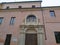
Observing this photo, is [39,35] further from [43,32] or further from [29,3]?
[29,3]

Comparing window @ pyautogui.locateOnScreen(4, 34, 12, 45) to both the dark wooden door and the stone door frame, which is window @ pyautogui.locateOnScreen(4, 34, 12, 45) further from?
the dark wooden door

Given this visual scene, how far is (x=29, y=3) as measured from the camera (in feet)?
59.1

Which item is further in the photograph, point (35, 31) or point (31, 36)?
point (35, 31)

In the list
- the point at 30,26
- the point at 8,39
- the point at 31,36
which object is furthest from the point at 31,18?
the point at 8,39

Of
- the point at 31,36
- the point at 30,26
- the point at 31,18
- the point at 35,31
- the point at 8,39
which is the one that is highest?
the point at 31,18

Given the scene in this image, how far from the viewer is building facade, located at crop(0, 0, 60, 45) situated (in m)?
11.9

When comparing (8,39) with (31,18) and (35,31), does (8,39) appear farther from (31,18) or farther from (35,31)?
(31,18)

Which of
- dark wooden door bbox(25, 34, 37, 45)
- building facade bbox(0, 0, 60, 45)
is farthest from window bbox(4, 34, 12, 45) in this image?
dark wooden door bbox(25, 34, 37, 45)

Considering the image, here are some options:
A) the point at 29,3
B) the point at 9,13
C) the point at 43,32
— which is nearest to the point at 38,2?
the point at 29,3

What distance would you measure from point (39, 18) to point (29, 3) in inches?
206

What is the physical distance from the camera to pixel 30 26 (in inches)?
512

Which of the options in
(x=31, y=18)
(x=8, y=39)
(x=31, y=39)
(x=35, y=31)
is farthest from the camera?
(x=31, y=18)

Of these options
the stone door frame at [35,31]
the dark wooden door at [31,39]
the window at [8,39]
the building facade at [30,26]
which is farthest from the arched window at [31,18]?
the window at [8,39]

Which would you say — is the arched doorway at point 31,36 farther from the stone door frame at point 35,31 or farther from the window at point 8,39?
the window at point 8,39
